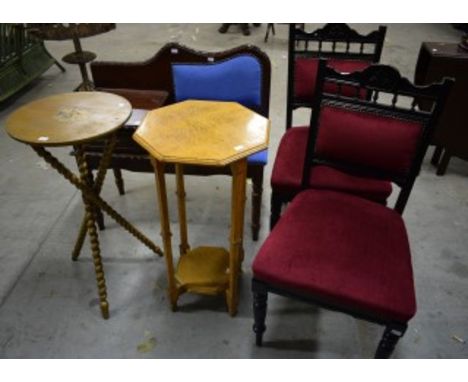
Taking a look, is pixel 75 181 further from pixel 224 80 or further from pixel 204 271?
pixel 224 80

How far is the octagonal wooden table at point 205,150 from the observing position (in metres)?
1.20

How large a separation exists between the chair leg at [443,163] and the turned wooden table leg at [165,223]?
1.97m

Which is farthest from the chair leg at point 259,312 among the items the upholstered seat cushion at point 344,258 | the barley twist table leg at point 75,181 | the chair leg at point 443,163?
the chair leg at point 443,163

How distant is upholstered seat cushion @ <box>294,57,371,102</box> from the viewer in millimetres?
1904

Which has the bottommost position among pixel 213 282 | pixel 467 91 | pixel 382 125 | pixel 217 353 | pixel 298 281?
pixel 217 353

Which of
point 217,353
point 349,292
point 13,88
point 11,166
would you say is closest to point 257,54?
point 349,292

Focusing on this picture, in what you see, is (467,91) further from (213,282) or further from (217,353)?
(217,353)

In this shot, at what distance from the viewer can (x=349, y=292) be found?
1.17m

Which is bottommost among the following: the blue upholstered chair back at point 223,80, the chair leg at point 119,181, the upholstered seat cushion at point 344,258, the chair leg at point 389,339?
the chair leg at point 119,181

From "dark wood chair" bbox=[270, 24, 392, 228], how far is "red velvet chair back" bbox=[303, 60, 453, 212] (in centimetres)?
13

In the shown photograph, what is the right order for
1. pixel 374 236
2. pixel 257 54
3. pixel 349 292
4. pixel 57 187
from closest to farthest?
pixel 349 292 < pixel 374 236 < pixel 257 54 < pixel 57 187

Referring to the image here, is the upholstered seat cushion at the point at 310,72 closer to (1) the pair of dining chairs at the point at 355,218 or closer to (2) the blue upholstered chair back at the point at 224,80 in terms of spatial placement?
(2) the blue upholstered chair back at the point at 224,80

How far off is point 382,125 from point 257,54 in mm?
798

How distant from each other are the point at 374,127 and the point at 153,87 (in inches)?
49.7
